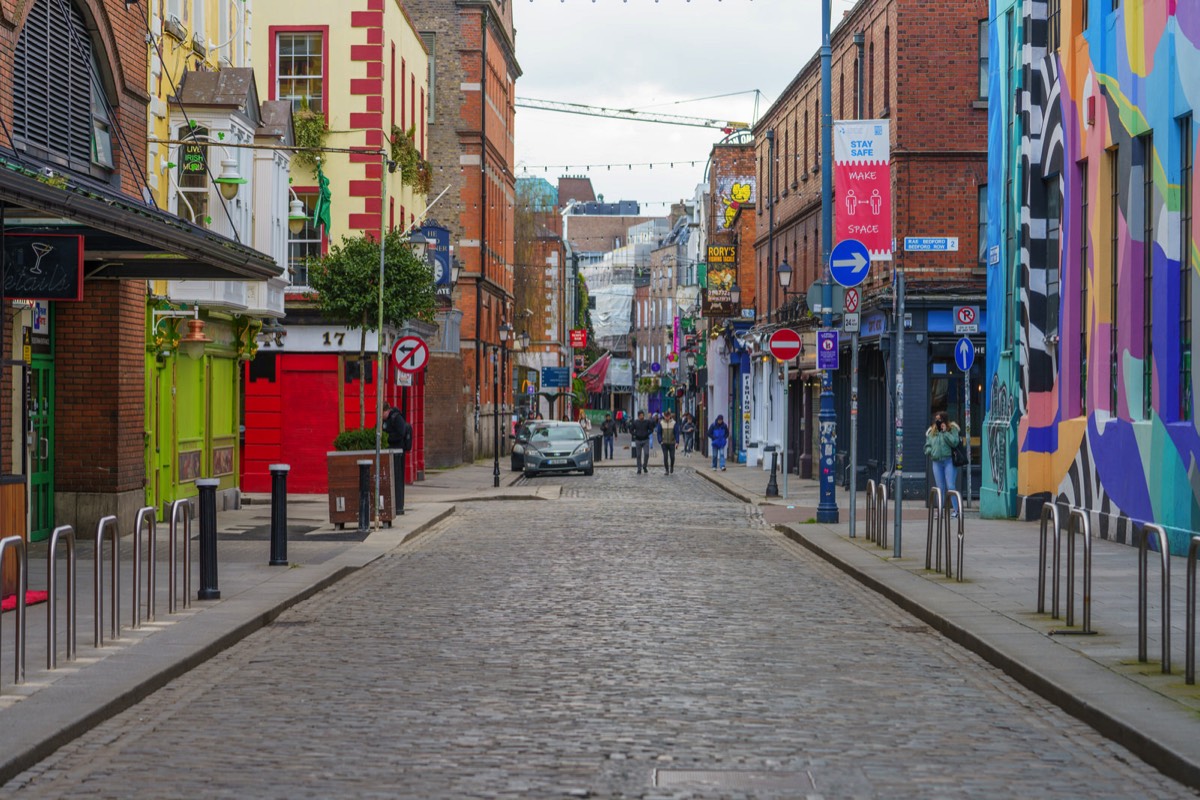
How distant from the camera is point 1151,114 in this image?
20.4 meters

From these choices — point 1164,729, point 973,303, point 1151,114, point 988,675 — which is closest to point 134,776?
point 1164,729

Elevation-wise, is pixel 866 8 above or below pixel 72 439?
above

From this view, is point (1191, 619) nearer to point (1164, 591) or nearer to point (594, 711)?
point (1164, 591)

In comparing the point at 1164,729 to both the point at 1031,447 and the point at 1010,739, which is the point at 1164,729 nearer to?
the point at 1010,739

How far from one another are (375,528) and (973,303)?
1479 cm

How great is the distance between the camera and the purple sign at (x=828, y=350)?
84.9 ft

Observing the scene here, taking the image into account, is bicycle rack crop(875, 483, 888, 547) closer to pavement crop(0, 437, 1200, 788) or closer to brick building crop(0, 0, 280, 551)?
pavement crop(0, 437, 1200, 788)

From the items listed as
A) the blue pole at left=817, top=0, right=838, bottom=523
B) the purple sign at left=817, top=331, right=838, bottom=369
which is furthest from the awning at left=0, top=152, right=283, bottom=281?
the purple sign at left=817, top=331, right=838, bottom=369

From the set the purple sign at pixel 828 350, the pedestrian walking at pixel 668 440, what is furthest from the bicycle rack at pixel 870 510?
the pedestrian walking at pixel 668 440

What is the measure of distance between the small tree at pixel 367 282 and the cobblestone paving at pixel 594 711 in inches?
690

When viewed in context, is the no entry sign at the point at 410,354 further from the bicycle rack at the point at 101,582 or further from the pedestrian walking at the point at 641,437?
the pedestrian walking at the point at 641,437

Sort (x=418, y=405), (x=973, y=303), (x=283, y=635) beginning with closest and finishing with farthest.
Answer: (x=283, y=635)
(x=973, y=303)
(x=418, y=405)

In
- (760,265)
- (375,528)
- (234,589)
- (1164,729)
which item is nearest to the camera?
(1164,729)

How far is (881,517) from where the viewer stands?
67.9 ft
